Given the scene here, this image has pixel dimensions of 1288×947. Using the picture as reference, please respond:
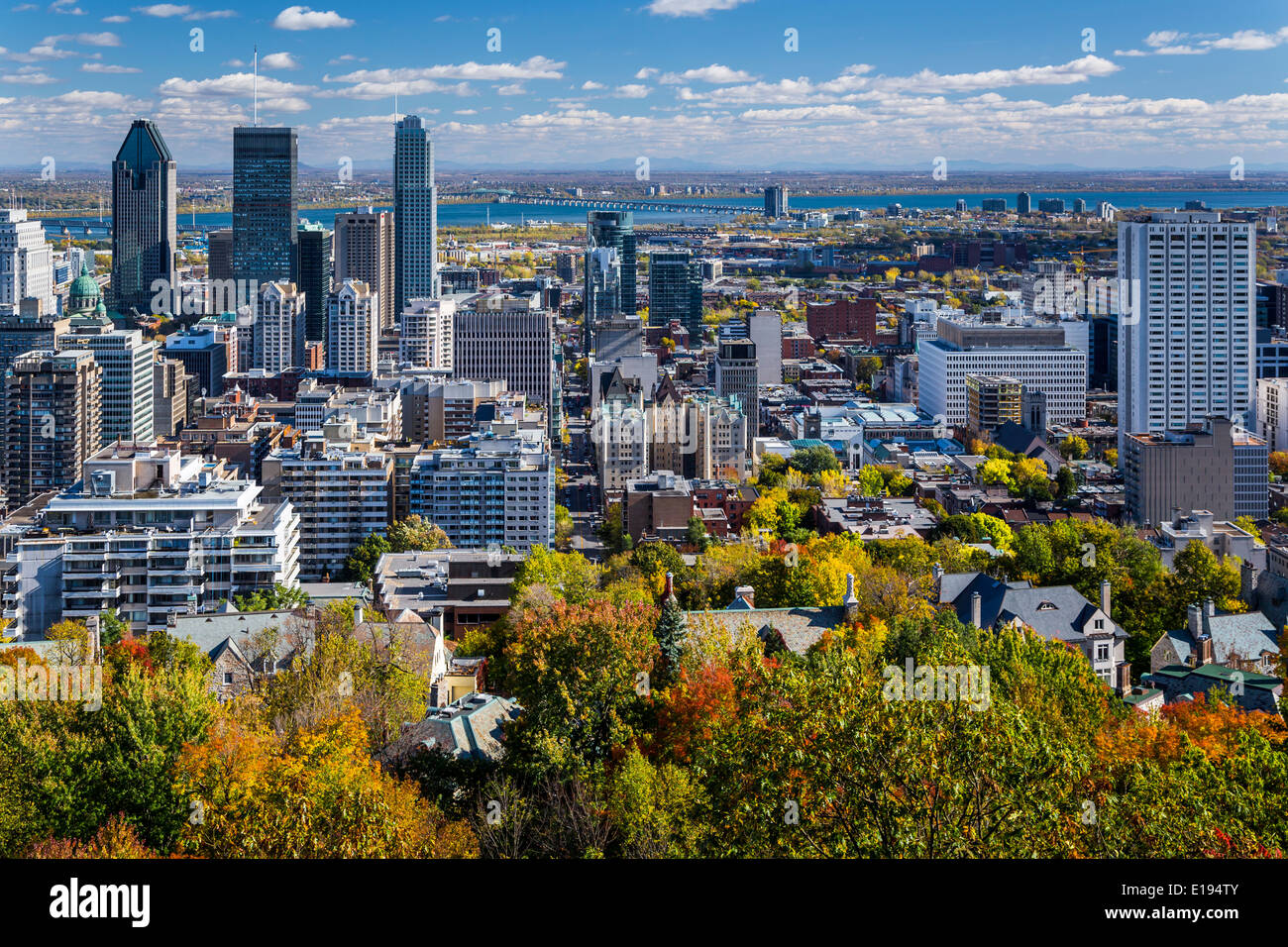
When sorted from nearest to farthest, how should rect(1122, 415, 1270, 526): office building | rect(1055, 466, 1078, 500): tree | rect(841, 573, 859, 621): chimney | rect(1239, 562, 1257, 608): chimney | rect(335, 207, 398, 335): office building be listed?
rect(841, 573, 859, 621): chimney < rect(1239, 562, 1257, 608): chimney < rect(1122, 415, 1270, 526): office building < rect(1055, 466, 1078, 500): tree < rect(335, 207, 398, 335): office building

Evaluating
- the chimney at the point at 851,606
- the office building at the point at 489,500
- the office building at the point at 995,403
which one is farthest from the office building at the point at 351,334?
the chimney at the point at 851,606

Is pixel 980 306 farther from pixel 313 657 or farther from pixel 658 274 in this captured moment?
pixel 313 657

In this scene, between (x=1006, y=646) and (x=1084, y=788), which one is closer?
(x=1084, y=788)

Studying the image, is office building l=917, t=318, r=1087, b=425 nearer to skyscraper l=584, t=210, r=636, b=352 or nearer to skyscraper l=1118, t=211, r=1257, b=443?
skyscraper l=1118, t=211, r=1257, b=443

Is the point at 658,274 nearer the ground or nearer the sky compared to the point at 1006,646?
nearer the sky

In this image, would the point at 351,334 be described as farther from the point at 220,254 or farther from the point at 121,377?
the point at 220,254

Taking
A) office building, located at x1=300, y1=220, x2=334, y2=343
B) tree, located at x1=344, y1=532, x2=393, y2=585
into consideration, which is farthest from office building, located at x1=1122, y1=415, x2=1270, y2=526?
office building, located at x1=300, y1=220, x2=334, y2=343

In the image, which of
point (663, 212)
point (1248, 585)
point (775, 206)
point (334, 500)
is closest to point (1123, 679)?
point (1248, 585)
